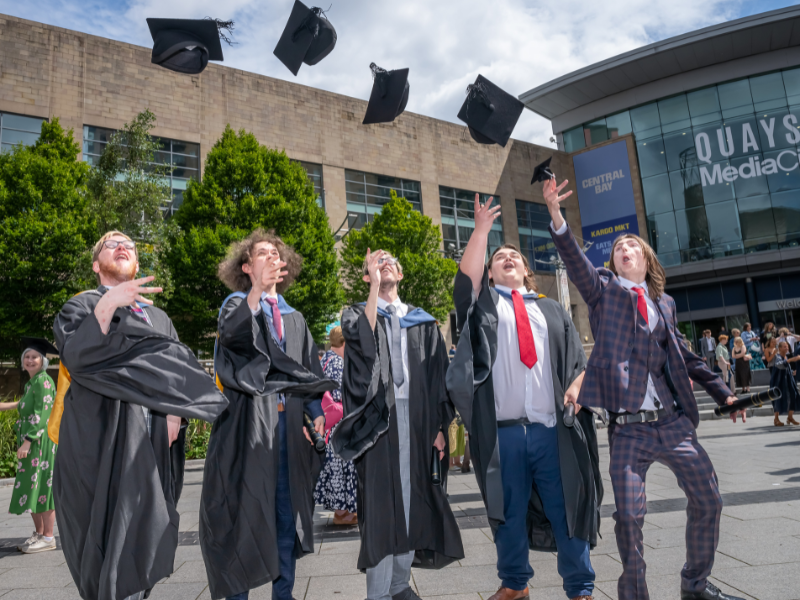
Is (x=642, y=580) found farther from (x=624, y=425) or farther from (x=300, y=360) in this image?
(x=300, y=360)

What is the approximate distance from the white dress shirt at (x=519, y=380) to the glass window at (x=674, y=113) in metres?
36.3

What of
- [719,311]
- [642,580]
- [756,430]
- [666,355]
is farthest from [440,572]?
[719,311]

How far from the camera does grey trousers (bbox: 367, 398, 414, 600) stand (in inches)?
125

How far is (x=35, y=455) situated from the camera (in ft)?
18.8

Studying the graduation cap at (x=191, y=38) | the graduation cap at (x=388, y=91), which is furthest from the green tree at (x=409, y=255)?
the graduation cap at (x=191, y=38)

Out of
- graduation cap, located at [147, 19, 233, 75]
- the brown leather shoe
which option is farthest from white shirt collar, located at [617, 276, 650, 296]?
graduation cap, located at [147, 19, 233, 75]

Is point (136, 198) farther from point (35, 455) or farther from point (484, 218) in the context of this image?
point (484, 218)

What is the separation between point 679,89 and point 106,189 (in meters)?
32.0

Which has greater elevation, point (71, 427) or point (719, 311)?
point (719, 311)

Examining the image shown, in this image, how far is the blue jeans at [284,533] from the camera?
3.20 meters

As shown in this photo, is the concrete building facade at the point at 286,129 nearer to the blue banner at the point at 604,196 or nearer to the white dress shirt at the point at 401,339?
the blue banner at the point at 604,196

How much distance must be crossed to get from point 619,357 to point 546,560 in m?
1.90

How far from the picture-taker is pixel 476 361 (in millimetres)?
3428

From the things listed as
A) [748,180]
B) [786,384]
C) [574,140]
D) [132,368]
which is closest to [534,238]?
[574,140]
